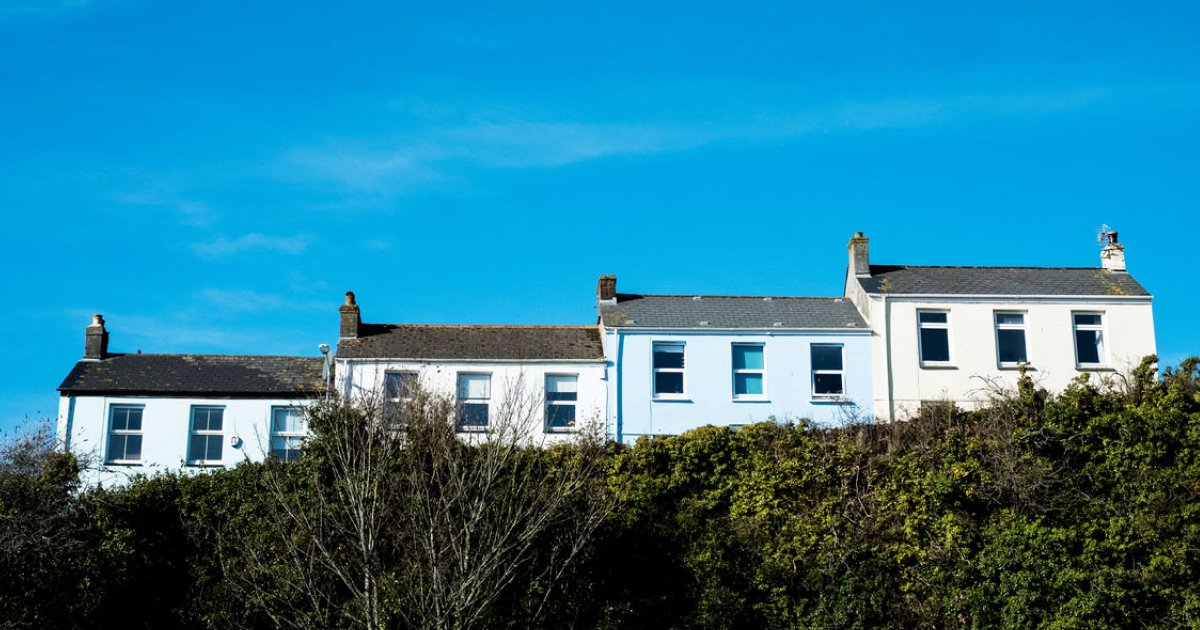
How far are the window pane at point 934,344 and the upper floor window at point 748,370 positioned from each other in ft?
14.4

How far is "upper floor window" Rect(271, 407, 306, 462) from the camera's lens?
111 ft

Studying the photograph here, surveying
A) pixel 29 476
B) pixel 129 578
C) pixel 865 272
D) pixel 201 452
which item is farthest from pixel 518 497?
pixel 865 272

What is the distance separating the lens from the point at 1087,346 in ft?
116

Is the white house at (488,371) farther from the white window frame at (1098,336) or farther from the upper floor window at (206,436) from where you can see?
the white window frame at (1098,336)

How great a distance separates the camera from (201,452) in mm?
33688

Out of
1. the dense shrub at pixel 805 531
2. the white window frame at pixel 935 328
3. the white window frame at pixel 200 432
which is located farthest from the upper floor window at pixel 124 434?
the white window frame at pixel 935 328

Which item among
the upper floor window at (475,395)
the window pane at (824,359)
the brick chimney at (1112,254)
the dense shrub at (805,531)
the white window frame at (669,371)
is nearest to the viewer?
the dense shrub at (805,531)

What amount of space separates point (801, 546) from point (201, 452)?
15871mm

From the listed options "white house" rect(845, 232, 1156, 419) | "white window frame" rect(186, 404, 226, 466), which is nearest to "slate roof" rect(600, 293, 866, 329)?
"white house" rect(845, 232, 1156, 419)

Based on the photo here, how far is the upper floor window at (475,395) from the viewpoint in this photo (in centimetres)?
3377

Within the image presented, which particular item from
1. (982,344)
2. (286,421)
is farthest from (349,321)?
(982,344)

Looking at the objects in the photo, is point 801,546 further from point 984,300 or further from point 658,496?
point 984,300

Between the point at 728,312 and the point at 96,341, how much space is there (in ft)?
56.5

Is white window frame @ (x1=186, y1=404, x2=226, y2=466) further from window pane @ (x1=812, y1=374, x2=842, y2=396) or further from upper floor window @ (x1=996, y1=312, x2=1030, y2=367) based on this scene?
upper floor window @ (x1=996, y1=312, x2=1030, y2=367)
